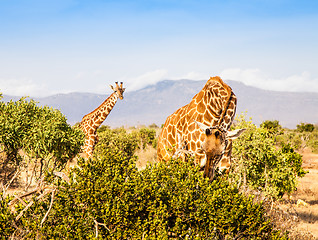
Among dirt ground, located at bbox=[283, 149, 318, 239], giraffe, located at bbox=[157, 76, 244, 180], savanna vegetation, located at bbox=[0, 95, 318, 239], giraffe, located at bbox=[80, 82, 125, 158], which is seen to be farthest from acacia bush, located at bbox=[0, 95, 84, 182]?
giraffe, located at bbox=[80, 82, 125, 158]

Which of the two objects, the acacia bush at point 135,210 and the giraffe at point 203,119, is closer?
the acacia bush at point 135,210

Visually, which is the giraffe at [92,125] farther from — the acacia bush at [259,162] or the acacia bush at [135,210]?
the acacia bush at [135,210]

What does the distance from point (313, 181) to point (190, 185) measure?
64.8ft

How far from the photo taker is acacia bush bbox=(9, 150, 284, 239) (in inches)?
189

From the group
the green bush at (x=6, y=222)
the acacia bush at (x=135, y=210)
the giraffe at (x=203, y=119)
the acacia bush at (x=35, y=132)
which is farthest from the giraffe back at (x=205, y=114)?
the green bush at (x=6, y=222)

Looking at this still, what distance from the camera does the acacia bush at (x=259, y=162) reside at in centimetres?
1159

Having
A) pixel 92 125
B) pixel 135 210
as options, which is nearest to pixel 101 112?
pixel 92 125

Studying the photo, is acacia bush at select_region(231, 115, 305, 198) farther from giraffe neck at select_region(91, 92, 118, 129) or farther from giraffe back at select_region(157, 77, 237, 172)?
giraffe neck at select_region(91, 92, 118, 129)

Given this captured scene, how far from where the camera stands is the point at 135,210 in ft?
16.4

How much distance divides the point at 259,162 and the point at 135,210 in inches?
321

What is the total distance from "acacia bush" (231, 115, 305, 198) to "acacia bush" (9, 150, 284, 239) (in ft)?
20.1

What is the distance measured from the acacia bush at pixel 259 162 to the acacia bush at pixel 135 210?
613 cm

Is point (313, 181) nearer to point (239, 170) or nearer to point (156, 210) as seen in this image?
point (239, 170)

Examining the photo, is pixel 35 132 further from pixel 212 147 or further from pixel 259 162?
pixel 259 162
